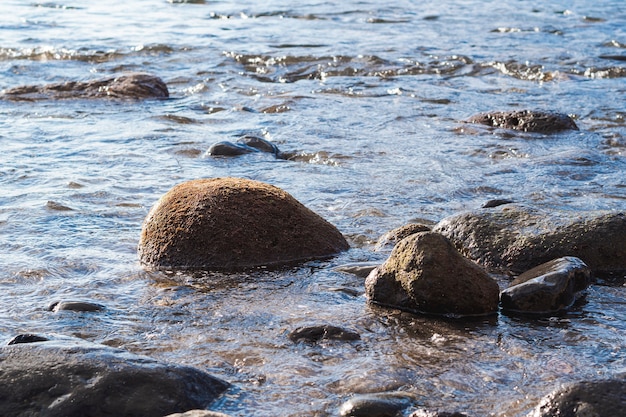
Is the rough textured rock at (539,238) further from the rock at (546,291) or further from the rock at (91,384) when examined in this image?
the rock at (91,384)

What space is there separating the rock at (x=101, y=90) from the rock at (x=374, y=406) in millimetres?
6994

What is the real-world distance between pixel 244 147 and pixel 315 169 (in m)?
0.76

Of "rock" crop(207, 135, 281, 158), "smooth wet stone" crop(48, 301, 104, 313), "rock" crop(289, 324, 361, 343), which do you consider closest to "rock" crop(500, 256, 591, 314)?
"rock" crop(289, 324, 361, 343)

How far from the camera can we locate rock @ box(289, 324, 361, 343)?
3942 millimetres

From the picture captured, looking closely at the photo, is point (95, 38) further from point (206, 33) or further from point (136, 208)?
point (136, 208)

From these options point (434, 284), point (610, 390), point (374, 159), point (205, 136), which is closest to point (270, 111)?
point (205, 136)

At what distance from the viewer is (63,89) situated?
32.7 ft

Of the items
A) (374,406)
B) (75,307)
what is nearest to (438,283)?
(374,406)

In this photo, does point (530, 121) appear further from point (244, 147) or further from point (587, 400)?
point (587, 400)

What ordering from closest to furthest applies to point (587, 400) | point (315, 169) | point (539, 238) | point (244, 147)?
point (587, 400)
point (539, 238)
point (315, 169)
point (244, 147)

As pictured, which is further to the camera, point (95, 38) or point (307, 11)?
point (307, 11)

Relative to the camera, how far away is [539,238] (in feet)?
15.8

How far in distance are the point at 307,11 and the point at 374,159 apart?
382 inches

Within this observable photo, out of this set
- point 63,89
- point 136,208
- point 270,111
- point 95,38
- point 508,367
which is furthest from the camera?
point 95,38
